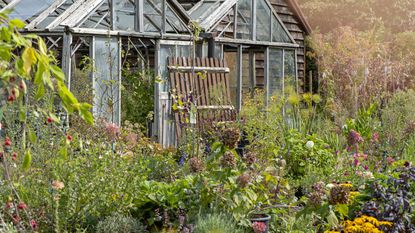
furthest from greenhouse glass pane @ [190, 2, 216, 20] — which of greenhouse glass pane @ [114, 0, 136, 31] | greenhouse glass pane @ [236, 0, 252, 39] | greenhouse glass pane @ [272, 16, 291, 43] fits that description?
greenhouse glass pane @ [114, 0, 136, 31]

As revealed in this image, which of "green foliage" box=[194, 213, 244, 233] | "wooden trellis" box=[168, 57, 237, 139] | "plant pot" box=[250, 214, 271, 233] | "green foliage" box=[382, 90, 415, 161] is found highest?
"wooden trellis" box=[168, 57, 237, 139]

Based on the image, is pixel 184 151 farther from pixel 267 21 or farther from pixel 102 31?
pixel 267 21

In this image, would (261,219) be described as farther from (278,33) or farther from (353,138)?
(278,33)

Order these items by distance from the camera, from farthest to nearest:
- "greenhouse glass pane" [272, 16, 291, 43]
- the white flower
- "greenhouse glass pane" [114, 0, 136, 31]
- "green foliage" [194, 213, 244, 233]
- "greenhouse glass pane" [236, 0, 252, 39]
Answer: "greenhouse glass pane" [272, 16, 291, 43]
"greenhouse glass pane" [236, 0, 252, 39]
"greenhouse glass pane" [114, 0, 136, 31]
the white flower
"green foliage" [194, 213, 244, 233]

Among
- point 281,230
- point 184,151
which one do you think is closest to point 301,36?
point 184,151

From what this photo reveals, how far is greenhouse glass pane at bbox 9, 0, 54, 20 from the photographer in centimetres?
1166

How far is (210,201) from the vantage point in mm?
4980

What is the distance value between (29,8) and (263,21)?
5.06m

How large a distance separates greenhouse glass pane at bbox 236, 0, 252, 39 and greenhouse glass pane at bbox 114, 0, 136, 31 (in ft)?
10.4

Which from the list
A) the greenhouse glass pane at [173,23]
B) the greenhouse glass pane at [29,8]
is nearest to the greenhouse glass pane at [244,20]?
the greenhouse glass pane at [173,23]

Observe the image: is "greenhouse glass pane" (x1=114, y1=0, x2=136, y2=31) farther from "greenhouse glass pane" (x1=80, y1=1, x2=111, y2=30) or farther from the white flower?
the white flower

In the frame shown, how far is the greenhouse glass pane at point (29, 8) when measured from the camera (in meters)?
11.7

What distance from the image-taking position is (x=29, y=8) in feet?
38.7

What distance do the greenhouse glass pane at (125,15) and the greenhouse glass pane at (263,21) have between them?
12.4 feet
